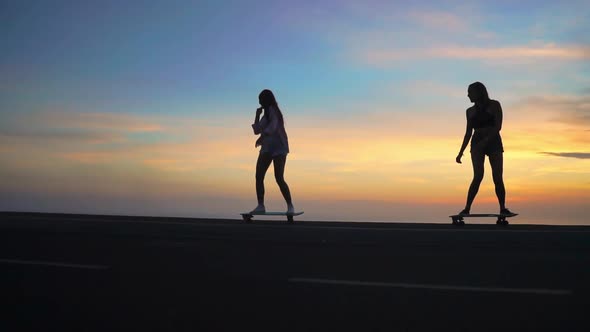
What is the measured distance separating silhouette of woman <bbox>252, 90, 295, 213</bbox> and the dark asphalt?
495 centimetres

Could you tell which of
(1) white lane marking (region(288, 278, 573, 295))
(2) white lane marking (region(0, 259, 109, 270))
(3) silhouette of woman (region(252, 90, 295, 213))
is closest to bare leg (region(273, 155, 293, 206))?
(3) silhouette of woman (region(252, 90, 295, 213))

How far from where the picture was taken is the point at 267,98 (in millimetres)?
15484

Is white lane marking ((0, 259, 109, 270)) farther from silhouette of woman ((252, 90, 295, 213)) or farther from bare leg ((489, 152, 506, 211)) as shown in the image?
bare leg ((489, 152, 506, 211))

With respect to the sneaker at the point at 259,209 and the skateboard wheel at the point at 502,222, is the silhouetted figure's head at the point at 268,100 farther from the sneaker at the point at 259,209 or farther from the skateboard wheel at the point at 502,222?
the skateboard wheel at the point at 502,222

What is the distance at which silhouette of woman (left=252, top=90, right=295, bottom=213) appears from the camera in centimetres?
1541

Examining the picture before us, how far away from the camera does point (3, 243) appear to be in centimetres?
972

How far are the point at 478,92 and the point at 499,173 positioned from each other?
5.30 ft

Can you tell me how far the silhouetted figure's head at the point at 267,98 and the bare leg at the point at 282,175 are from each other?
1.11 metres

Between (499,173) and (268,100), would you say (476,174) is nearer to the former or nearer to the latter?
(499,173)

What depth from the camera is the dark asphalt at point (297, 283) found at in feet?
15.3

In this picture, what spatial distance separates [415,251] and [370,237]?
207cm

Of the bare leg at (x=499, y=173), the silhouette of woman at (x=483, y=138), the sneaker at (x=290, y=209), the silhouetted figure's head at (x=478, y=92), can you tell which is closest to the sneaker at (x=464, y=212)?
the silhouette of woman at (x=483, y=138)

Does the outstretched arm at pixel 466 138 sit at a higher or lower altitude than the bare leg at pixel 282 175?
higher

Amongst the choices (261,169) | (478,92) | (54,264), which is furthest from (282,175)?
(54,264)
